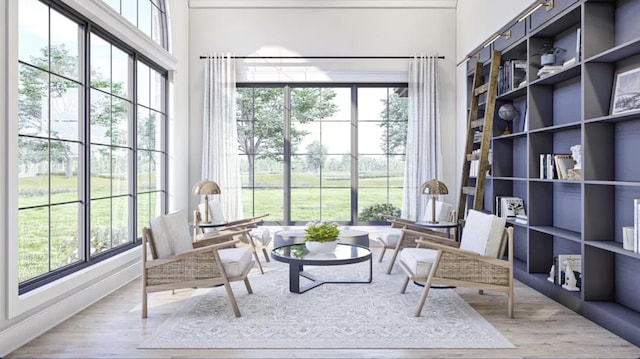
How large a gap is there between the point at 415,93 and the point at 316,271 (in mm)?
3180

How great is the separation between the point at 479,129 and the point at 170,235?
420cm

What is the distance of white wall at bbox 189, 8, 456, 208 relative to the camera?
22.2 ft

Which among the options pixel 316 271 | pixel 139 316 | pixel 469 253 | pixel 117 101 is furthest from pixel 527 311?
pixel 117 101

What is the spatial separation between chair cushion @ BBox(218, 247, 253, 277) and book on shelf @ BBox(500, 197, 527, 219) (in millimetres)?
2914

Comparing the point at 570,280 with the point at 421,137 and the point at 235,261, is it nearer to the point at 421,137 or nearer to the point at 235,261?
the point at 235,261

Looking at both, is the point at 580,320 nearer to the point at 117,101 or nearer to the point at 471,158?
the point at 471,158

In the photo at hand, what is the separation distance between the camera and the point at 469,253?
3.56 meters

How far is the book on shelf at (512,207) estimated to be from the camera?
492cm

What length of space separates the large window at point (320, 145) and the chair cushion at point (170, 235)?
2.88 metres

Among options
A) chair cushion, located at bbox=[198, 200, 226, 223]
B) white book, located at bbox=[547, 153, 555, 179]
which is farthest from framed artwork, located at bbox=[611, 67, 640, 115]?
chair cushion, located at bbox=[198, 200, 226, 223]

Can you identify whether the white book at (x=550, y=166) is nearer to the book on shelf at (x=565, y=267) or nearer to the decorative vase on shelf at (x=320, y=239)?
the book on shelf at (x=565, y=267)

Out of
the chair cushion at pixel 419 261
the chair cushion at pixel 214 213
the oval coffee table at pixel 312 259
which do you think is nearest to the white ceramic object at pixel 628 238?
the chair cushion at pixel 419 261

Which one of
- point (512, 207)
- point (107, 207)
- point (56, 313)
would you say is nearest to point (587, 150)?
point (512, 207)

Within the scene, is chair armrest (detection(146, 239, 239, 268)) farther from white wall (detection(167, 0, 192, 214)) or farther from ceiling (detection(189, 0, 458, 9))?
ceiling (detection(189, 0, 458, 9))
